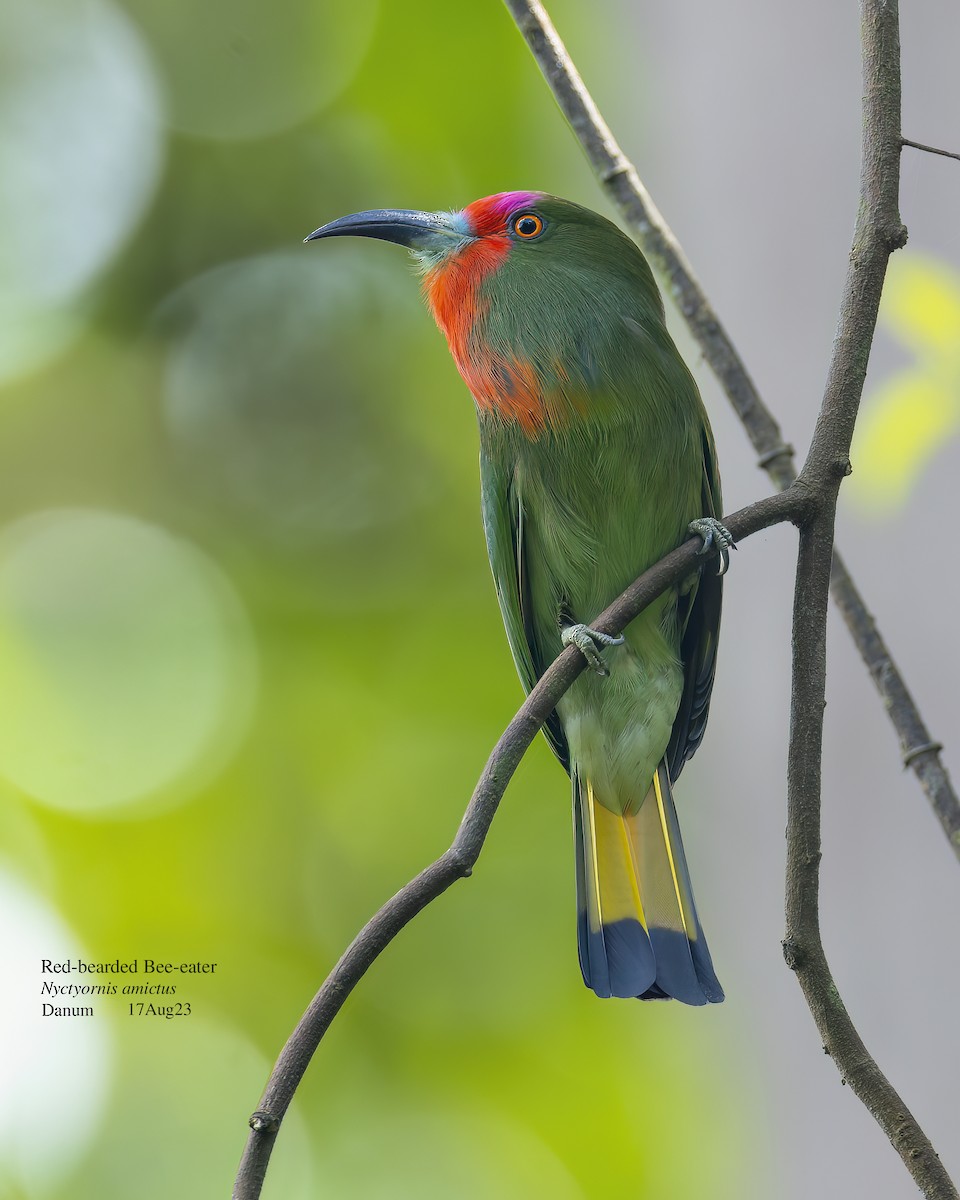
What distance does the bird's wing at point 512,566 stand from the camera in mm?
1894

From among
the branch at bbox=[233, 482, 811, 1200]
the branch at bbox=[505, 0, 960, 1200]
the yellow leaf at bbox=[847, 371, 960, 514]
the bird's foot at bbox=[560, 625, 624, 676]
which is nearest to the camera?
the branch at bbox=[233, 482, 811, 1200]

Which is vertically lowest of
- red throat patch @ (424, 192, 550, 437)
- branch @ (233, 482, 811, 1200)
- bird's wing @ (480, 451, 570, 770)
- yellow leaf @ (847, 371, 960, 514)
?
branch @ (233, 482, 811, 1200)

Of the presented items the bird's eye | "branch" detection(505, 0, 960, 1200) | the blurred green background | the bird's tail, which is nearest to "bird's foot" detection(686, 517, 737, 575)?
"branch" detection(505, 0, 960, 1200)

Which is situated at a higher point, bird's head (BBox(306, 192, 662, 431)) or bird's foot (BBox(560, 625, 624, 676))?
bird's head (BBox(306, 192, 662, 431))

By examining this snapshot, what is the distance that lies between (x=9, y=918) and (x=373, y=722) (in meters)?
1.81

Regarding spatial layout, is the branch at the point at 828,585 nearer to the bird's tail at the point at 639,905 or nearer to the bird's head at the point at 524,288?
the bird's tail at the point at 639,905

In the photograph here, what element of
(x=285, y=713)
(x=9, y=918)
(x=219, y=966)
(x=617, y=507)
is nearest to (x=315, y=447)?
(x=285, y=713)

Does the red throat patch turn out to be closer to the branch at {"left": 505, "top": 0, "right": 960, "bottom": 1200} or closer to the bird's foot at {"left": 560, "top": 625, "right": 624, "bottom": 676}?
the bird's foot at {"left": 560, "top": 625, "right": 624, "bottom": 676}

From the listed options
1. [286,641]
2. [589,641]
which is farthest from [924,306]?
[286,641]

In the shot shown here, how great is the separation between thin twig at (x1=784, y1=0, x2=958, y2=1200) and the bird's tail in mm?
465

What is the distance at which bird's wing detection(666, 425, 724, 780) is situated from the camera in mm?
1867

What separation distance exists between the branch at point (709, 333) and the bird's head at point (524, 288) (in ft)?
0.59

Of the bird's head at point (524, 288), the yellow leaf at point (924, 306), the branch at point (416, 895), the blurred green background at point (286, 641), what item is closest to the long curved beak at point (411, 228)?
the bird's head at point (524, 288)

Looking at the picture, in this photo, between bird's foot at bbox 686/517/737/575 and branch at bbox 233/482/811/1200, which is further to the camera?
bird's foot at bbox 686/517/737/575
